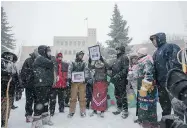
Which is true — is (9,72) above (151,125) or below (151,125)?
above

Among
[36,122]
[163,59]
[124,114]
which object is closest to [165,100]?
[163,59]

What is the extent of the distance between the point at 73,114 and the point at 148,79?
3.20 metres

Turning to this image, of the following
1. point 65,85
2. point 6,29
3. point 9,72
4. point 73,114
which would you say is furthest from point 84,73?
point 6,29

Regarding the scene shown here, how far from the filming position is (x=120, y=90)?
746cm

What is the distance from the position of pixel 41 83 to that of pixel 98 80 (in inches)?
90.4

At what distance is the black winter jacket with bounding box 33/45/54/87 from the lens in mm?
6301

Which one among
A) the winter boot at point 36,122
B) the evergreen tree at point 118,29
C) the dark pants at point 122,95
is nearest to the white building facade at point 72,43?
the evergreen tree at point 118,29

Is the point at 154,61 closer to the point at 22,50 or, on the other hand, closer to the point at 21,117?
the point at 21,117

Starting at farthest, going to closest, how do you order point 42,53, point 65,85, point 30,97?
point 65,85
point 30,97
point 42,53

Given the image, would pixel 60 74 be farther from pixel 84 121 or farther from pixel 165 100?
pixel 165 100

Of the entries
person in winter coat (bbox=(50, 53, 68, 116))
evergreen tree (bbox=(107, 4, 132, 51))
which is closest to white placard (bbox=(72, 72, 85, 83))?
person in winter coat (bbox=(50, 53, 68, 116))

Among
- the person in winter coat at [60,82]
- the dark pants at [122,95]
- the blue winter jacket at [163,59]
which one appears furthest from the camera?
the person in winter coat at [60,82]

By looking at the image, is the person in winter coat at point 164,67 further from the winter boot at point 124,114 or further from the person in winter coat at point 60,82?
the person in winter coat at point 60,82

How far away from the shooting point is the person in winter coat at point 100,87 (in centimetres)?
773
